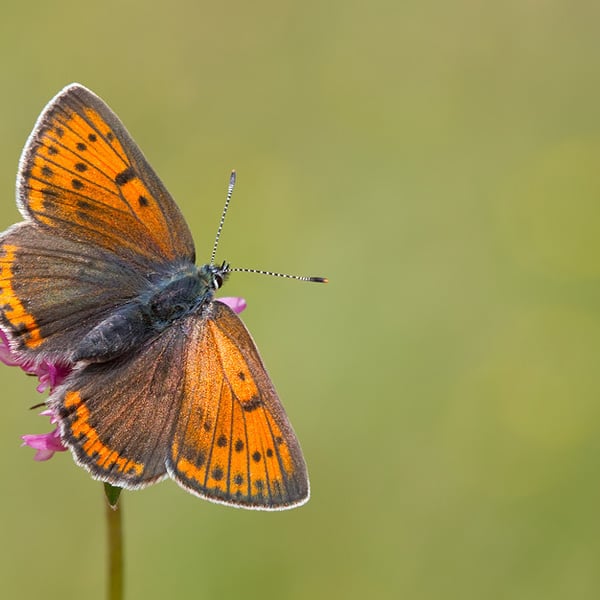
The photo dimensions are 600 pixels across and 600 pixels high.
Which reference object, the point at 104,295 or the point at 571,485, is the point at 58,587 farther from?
the point at 571,485

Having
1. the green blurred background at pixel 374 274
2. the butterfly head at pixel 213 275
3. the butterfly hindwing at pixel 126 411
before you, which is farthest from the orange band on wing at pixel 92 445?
the green blurred background at pixel 374 274

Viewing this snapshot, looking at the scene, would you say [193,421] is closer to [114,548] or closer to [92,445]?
[92,445]

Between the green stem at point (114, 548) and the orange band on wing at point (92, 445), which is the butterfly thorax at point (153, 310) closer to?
the orange band on wing at point (92, 445)

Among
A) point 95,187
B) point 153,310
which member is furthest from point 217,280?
point 95,187

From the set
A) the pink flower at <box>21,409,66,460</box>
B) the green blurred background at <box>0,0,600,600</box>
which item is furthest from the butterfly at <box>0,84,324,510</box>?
the green blurred background at <box>0,0,600,600</box>

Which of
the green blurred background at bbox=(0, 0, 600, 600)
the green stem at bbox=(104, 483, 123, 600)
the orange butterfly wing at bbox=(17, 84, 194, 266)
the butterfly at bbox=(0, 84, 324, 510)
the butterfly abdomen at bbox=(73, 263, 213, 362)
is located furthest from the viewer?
the green blurred background at bbox=(0, 0, 600, 600)

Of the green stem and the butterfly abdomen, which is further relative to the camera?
the butterfly abdomen

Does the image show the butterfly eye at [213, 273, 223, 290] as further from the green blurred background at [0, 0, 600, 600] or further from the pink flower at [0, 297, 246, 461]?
the green blurred background at [0, 0, 600, 600]
